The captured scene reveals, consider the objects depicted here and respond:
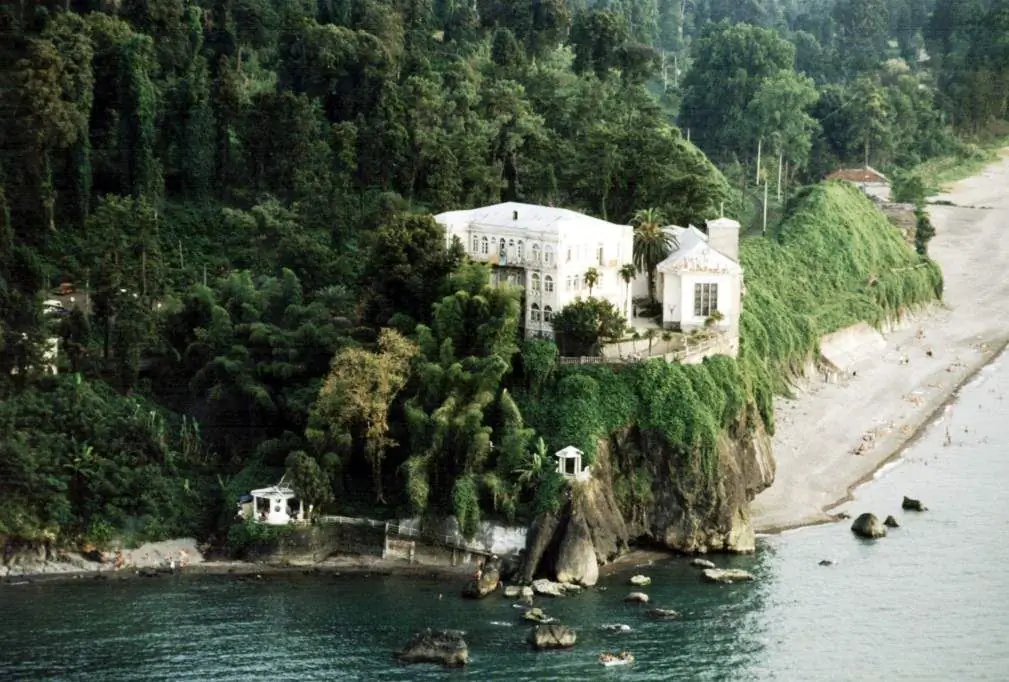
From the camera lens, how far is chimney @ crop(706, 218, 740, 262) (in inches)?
4311

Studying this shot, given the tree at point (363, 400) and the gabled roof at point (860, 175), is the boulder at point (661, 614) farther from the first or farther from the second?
the gabled roof at point (860, 175)

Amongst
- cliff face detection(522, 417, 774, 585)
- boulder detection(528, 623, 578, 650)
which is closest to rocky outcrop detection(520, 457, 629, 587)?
cliff face detection(522, 417, 774, 585)

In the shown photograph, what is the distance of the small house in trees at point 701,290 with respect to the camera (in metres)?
105

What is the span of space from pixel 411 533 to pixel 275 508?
20.2 ft

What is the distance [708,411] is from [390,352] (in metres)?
14.9

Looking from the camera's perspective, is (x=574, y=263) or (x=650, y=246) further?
(x=650, y=246)

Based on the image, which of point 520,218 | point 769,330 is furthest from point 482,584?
point 769,330

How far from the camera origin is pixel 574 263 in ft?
336

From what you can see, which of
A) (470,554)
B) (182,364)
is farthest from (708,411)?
(182,364)

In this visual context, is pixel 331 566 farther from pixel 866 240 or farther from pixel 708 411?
pixel 866 240

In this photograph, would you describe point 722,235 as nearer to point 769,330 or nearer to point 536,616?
point 769,330

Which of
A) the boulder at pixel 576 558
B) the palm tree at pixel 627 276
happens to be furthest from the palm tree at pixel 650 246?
the boulder at pixel 576 558

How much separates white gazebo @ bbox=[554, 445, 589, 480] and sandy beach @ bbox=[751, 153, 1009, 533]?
36.1ft

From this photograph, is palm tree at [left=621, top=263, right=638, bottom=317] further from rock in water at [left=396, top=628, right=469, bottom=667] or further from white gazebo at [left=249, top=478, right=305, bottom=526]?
rock in water at [left=396, top=628, right=469, bottom=667]
